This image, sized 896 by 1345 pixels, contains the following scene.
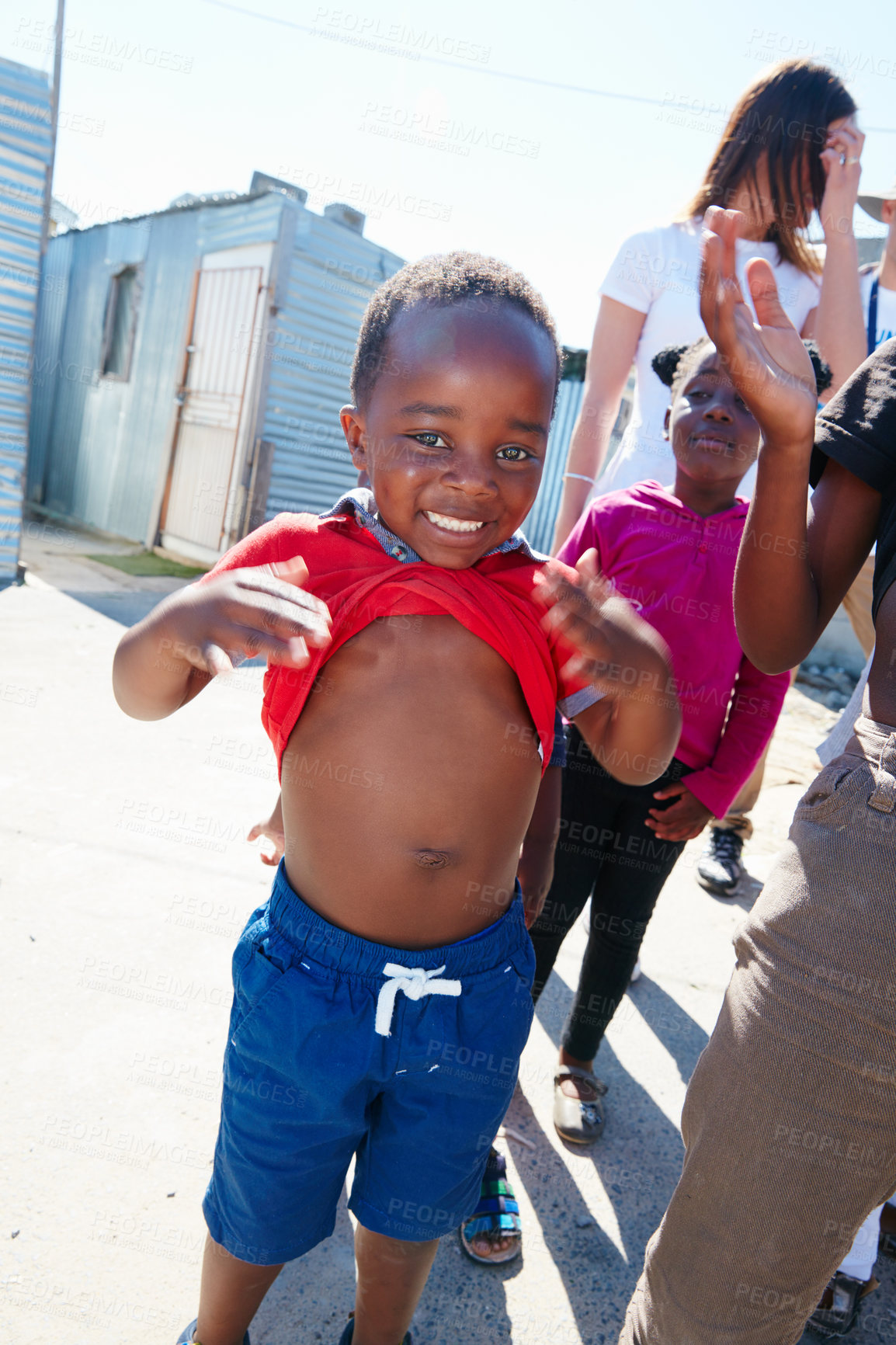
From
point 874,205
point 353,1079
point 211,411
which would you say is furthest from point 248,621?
point 211,411

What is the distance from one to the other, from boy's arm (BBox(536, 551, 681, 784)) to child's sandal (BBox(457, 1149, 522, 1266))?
1.08 m

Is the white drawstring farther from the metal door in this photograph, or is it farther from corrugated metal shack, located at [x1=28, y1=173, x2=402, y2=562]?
the metal door

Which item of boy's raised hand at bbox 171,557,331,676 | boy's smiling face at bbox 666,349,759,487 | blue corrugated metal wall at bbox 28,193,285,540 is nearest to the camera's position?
boy's raised hand at bbox 171,557,331,676

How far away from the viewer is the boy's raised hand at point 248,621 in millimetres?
1032

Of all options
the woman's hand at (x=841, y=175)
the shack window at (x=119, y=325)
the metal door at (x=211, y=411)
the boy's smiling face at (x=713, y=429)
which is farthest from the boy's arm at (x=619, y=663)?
the shack window at (x=119, y=325)

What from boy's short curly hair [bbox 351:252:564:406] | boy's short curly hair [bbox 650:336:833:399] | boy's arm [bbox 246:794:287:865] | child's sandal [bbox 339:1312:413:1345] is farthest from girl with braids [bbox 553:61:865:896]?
child's sandal [bbox 339:1312:413:1345]

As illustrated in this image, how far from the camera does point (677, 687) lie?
1.96 m

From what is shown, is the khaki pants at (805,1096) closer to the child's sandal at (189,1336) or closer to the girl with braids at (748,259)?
the child's sandal at (189,1336)

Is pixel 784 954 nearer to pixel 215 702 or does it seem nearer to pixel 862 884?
pixel 862 884

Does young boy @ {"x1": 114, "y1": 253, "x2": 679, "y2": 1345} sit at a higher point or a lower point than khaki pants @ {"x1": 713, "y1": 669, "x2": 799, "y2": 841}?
higher

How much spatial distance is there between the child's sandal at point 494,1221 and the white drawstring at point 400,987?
2.62 feet

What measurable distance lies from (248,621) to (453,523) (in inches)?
14.3

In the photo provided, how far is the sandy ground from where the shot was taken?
1611mm

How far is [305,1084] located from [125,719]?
3.24 meters
